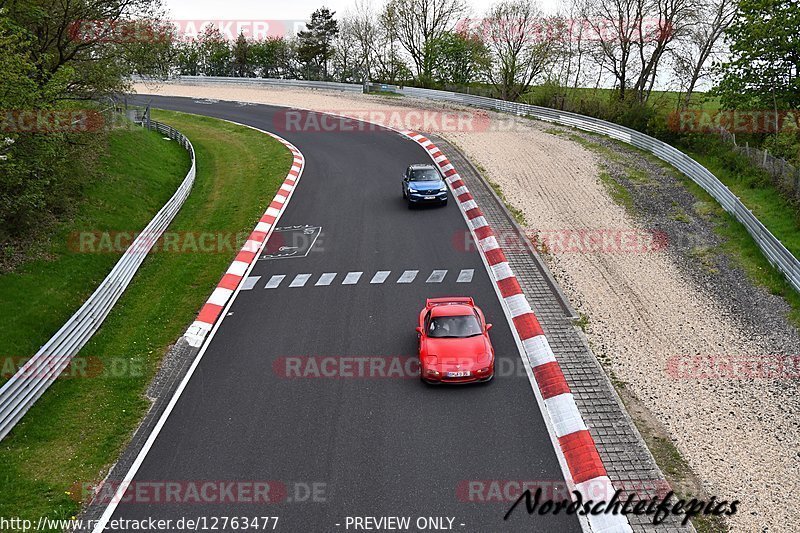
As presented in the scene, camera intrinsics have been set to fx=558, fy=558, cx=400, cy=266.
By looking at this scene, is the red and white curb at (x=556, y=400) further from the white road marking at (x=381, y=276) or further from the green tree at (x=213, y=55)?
the green tree at (x=213, y=55)

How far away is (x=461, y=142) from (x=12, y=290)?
76.5 feet

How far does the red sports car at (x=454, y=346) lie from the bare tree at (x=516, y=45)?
4008 cm

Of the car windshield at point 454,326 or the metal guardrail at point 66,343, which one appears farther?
the car windshield at point 454,326

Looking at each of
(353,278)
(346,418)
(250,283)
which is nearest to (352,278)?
(353,278)

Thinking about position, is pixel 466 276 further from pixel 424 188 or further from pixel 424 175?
pixel 424 175

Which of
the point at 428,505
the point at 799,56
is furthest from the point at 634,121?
the point at 428,505

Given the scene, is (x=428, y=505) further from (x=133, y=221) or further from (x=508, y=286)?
(x=133, y=221)

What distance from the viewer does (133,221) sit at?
65.9 feet

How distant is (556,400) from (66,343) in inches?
422

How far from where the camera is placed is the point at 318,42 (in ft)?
217

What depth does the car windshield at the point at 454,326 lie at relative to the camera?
11898 mm

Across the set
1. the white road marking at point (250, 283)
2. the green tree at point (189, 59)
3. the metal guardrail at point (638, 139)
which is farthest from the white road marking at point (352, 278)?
the green tree at point (189, 59)

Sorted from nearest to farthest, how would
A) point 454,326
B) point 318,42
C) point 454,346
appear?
point 454,346, point 454,326, point 318,42

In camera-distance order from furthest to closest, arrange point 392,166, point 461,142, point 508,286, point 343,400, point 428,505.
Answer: point 461,142, point 392,166, point 508,286, point 343,400, point 428,505
